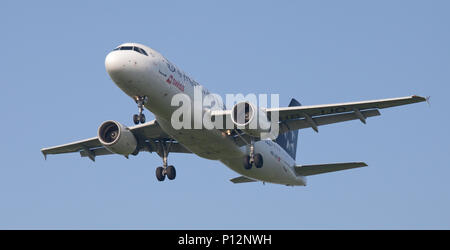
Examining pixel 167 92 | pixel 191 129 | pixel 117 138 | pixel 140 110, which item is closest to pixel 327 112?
pixel 191 129

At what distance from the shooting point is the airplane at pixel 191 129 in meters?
34.0

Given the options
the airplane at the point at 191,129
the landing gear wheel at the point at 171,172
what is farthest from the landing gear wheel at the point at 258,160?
the landing gear wheel at the point at 171,172

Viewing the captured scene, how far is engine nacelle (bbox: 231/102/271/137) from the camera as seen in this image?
1421 inches

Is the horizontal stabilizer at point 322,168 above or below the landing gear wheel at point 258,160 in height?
above

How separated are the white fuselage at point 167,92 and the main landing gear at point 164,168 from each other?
7.48ft

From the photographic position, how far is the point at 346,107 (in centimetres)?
3669

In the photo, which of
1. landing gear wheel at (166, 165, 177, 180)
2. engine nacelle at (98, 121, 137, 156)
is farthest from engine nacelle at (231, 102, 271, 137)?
engine nacelle at (98, 121, 137, 156)

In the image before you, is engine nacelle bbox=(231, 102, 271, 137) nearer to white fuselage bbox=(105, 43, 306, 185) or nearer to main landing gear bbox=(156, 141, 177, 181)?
white fuselage bbox=(105, 43, 306, 185)

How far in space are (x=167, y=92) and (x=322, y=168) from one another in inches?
548

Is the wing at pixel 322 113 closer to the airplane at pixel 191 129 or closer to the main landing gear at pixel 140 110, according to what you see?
the airplane at pixel 191 129

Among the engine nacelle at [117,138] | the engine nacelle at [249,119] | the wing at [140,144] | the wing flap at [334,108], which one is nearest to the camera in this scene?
the wing flap at [334,108]

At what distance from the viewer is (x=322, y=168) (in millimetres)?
44438

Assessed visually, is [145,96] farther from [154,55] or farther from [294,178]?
[294,178]

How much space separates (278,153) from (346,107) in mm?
8168
